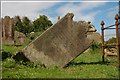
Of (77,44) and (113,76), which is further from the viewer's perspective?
(77,44)

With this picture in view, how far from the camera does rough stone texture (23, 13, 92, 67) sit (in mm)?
9758

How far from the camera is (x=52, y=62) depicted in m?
9.79

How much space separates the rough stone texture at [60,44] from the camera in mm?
9758

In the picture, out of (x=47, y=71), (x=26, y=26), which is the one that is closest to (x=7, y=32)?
(x=47, y=71)

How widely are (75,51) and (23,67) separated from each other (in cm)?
186

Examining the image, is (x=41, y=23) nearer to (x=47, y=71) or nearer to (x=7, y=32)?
(x=7, y=32)

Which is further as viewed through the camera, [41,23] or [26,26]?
[41,23]

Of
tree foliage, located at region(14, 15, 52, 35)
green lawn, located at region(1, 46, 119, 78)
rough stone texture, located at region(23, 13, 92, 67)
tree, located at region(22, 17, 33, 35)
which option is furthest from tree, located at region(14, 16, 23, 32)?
green lawn, located at region(1, 46, 119, 78)

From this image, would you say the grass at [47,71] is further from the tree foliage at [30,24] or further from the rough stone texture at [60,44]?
the tree foliage at [30,24]

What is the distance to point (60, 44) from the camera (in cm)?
989

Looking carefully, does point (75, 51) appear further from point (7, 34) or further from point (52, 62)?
point (7, 34)

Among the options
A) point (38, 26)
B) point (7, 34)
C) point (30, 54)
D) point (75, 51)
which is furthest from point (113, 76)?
point (38, 26)

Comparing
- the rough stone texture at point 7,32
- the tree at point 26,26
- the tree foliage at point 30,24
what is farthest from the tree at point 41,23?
the rough stone texture at point 7,32

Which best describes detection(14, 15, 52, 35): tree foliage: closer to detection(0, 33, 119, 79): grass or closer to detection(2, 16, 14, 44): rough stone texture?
detection(2, 16, 14, 44): rough stone texture
